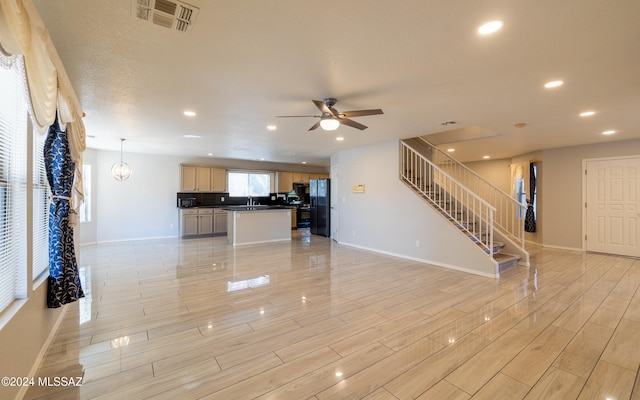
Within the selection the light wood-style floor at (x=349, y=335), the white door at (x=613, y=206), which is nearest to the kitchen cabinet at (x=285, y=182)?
the light wood-style floor at (x=349, y=335)

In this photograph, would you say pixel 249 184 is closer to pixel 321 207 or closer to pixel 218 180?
pixel 218 180

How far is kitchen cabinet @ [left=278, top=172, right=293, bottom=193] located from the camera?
1017 centimetres

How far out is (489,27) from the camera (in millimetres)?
1969

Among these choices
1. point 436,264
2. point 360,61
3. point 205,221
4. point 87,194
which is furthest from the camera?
point 205,221


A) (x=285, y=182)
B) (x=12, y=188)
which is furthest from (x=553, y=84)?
(x=285, y=182)

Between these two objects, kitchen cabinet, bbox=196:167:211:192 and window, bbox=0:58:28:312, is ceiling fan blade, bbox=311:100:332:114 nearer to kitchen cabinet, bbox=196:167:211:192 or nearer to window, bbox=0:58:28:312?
window, bbox=0:58:28:312

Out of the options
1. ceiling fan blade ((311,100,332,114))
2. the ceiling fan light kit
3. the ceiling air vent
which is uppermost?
the ceiling air vent

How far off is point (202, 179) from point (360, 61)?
7.38 meters

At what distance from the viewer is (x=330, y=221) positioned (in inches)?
337

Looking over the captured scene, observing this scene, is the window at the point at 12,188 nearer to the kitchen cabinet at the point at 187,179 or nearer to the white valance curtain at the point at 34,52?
the white valance curtain at the point at 34,52

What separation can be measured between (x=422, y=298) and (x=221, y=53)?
3.47 m

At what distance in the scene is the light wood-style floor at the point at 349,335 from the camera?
73.6 inches

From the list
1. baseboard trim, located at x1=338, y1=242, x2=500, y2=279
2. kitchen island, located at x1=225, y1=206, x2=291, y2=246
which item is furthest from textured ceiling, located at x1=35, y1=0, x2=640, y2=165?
kitchen island, located at x1=225, y1=206, x2=291, y2=246

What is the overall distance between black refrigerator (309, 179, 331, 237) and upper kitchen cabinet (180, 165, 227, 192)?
2965mm
